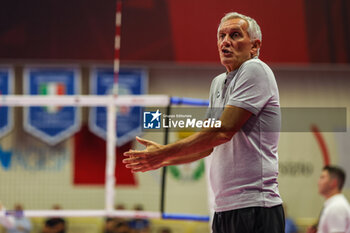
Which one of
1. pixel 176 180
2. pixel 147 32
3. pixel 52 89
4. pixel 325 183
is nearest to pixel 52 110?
pixel 52 89

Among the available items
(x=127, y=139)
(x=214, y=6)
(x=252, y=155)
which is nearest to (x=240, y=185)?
(x=252, y=155)

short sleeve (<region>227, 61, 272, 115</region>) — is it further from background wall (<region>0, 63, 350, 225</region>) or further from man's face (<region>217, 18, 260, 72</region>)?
background wall (<region>0, 63, 350, 225</region>)

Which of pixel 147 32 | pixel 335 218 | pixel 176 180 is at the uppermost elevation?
pixel 147 32

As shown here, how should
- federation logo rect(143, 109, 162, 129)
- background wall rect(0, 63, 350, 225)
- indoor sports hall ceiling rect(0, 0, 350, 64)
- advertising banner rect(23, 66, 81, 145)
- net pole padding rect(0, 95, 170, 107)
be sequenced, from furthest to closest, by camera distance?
advertising banner rect(23, 66, 81, 145), background wall rect(0, 63, 350, 225), indoor sports hall ceiling rect(0, 0, 350, 64), net pole padding rect(0, 95, 170, 107), federation logo rect(143, 109, 162, 129)

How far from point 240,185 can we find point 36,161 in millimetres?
8179

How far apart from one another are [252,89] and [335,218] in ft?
9.96

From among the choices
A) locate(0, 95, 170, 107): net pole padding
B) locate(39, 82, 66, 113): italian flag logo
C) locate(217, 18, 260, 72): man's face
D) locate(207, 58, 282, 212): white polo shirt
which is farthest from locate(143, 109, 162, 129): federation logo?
locate(39, 82, 66, 113): italian flag logo

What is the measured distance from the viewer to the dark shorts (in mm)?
2273

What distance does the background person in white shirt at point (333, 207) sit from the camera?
4.86 m

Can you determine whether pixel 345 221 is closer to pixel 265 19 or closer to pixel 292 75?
pixel 265 19

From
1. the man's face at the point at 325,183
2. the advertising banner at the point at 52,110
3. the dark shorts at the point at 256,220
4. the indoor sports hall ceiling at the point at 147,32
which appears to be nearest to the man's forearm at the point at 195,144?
the dark shorts at the point at 256,220

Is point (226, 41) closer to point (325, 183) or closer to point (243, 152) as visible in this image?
point (243, 152)

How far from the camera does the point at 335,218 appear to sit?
4.88 m

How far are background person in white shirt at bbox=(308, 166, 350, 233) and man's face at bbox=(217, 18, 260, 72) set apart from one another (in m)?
2.93
